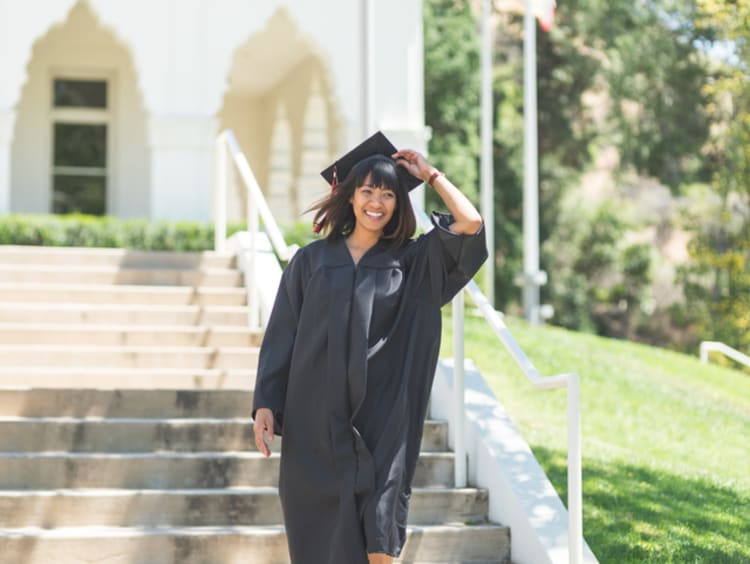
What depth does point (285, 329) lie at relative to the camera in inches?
170

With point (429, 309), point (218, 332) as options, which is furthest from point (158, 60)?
point (429, 309)

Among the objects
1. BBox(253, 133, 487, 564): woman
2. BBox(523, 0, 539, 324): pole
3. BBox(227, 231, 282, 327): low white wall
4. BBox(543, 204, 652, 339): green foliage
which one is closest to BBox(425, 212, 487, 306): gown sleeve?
BBox(253, 133, 487, 564): woman

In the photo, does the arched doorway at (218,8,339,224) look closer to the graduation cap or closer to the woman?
the graduation cap

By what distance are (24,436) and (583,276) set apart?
2471 cm

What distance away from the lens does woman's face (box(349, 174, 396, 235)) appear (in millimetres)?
4238

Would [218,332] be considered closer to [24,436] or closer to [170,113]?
[24,436]

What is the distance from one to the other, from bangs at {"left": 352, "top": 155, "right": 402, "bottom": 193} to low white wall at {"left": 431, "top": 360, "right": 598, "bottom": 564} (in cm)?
194

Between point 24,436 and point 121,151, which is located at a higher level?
point 121,151

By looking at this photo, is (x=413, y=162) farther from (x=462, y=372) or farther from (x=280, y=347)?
(x=462, y=372)

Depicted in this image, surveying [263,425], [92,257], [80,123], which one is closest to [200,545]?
[263,425]

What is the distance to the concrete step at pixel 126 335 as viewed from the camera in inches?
314

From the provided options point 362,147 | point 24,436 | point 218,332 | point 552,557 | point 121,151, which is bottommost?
point 552,557

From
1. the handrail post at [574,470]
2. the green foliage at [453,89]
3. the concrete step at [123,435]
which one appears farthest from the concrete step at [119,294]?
the green foliage at [453,89]

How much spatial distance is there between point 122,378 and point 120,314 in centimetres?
111
